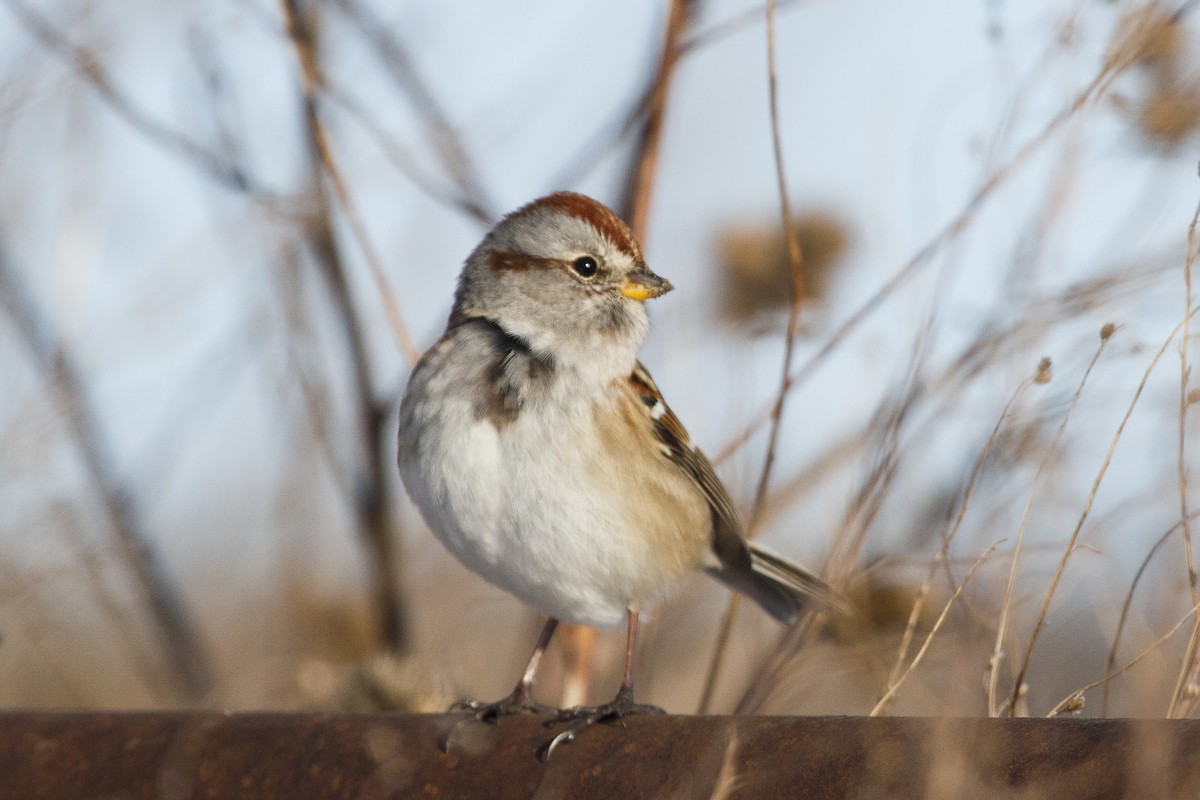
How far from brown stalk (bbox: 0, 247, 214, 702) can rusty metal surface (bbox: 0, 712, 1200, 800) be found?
2.27 m

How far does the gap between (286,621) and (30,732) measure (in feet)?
11.7

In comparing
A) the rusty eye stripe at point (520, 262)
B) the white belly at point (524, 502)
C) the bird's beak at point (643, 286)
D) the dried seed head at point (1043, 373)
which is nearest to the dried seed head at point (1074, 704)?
the dried seed head at point (1043, 373)

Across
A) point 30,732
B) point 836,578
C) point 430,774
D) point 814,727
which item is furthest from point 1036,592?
point 30,732

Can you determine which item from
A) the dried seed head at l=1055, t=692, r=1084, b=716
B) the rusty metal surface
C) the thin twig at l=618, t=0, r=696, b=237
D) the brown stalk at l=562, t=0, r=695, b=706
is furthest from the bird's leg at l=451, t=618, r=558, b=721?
the thin twig at l=618, t=0, r=696, b=237

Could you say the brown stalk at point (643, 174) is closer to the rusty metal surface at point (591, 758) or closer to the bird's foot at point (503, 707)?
the bird's foot at point (503, 707)

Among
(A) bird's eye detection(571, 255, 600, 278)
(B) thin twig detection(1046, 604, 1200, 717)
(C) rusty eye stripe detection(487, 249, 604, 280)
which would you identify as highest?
(A) bird's eye detection(571, 255, 600, 278)

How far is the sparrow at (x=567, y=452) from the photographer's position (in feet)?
9.47

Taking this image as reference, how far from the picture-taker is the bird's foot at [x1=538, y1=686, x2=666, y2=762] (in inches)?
83.7

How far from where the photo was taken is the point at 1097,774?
1603 millimetres

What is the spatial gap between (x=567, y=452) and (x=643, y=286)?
26.5 inches

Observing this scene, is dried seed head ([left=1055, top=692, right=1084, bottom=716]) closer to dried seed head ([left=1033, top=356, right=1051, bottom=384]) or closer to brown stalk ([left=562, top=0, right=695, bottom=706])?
dried seed head ([left=1033, top=356, right=1051, bottom=384])

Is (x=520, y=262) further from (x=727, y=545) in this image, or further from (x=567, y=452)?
(x=727, y=545)

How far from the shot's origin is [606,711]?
261 cm

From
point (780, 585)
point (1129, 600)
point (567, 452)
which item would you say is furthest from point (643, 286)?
point (1129, 600)
